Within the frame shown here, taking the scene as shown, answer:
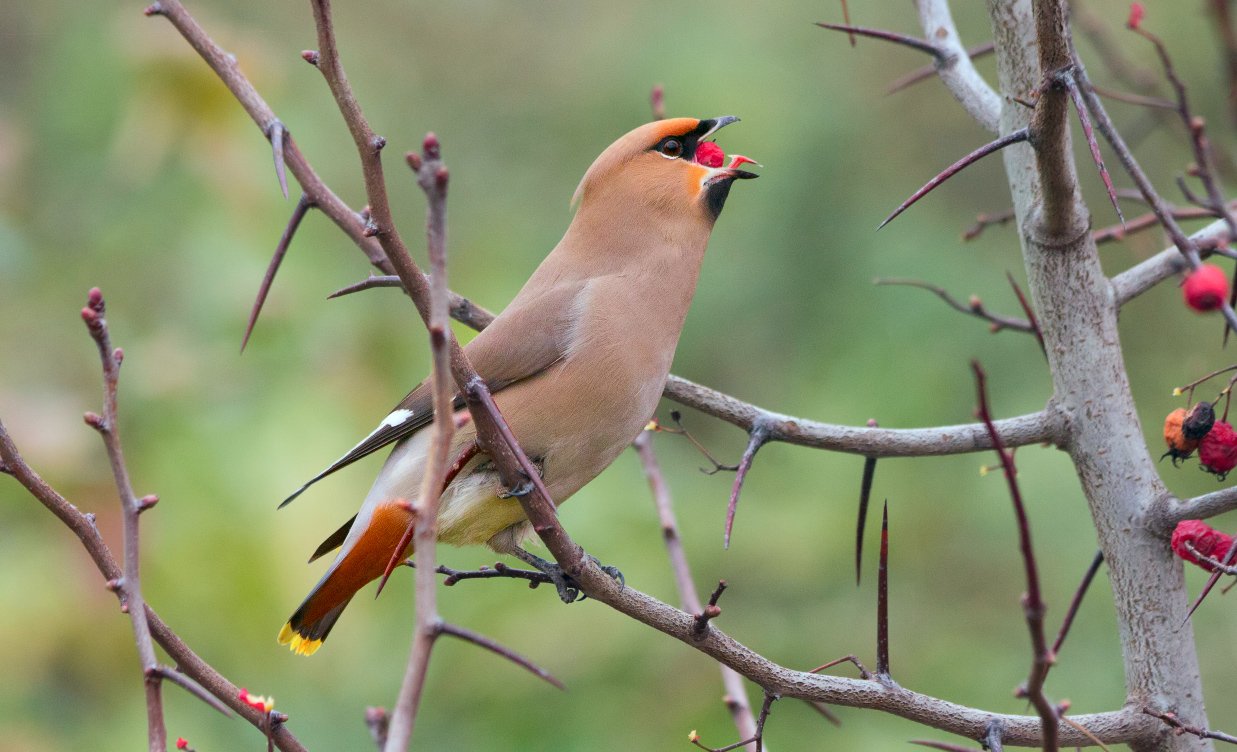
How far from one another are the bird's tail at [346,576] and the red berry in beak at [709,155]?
1.00 meters

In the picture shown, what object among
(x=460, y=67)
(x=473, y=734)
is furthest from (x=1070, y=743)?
(x=460, y=67)

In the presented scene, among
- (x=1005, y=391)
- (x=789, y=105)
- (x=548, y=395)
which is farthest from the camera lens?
(x=789, y=105)

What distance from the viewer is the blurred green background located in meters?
3.20

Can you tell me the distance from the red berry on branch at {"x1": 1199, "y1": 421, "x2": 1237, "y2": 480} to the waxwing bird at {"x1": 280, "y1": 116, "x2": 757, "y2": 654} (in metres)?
0.88

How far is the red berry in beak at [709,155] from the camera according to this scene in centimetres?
289

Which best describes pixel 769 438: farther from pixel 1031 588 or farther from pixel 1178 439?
pixel 1031 588

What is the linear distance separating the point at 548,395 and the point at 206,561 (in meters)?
1.15

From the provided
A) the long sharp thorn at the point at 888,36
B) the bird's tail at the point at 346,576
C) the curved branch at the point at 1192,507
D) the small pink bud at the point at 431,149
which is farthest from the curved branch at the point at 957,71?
the small pink bud at the point at 431,149

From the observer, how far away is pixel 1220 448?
1.89 m

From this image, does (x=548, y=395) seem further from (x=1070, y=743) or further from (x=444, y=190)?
(x=444, y=190)

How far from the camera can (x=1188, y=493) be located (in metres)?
4.11

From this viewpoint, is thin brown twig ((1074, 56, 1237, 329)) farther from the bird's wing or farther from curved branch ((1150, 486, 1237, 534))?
the bird's wing

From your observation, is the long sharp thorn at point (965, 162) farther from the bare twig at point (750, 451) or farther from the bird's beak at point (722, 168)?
the bird's beak at point (722, 168)

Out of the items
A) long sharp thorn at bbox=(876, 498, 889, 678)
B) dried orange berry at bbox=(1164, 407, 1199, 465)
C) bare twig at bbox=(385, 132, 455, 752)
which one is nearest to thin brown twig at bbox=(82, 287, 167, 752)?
bare twig at bbox=(385, 132, 455, 752)
